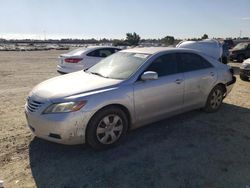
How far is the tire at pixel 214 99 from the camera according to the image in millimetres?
6633

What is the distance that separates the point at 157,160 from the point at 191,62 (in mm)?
2649

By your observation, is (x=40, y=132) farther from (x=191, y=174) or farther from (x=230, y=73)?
(x=230, y=73)

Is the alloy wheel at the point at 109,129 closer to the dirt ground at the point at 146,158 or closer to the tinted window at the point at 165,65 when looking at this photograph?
the dirt ground at the point at 146,158

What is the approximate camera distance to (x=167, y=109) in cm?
556

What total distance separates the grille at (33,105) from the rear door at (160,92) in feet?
5.21

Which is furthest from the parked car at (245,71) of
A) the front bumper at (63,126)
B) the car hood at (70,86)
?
the front bumper at (63,126)

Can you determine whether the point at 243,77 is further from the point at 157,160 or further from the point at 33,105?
the point at 33,105

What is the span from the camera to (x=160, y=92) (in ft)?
17.5

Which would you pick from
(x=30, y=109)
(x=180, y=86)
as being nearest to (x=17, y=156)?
(x=30, y=109)

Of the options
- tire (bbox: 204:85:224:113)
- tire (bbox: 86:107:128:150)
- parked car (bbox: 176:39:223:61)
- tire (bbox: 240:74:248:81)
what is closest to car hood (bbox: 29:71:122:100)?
tire (bbox: 86:107:128:150)

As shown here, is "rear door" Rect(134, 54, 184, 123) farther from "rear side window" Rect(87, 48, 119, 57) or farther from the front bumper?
"rear side window" Rect(87, 48, 119, 57)

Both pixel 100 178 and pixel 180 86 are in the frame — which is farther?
pixel 180 86

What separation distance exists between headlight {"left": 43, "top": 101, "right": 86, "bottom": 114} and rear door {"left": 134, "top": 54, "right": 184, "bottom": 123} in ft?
3.50

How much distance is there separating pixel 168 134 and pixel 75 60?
6.72m
